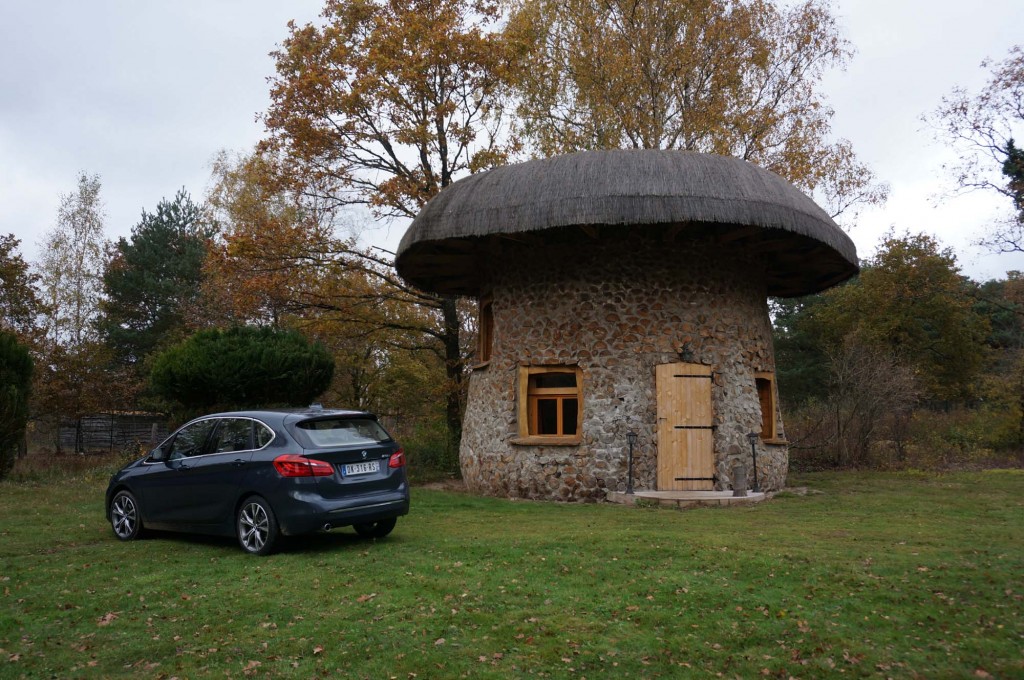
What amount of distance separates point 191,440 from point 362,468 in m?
2.22

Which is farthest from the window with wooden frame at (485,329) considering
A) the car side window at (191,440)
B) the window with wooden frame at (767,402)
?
the car side window at (191,440)

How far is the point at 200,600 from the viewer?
22.4 feet

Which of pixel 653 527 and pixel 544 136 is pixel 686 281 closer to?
pixel 653 527

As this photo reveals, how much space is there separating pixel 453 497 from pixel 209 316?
19.8m

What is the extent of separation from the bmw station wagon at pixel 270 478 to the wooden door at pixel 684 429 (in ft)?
20.1

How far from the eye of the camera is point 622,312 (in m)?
14.8

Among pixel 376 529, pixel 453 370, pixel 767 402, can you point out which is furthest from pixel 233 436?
pixel 453 370

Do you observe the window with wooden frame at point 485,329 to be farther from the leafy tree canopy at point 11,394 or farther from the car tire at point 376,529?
the leafy tree canopy at point 11,394

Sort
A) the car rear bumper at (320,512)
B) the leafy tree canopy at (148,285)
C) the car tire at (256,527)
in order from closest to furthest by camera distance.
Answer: the car rear bumper at (320,512), the car tire at (256,527), the leafy tree canopy at (148,285)

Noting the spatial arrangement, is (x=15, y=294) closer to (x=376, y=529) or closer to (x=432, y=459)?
(x=432, y=459)

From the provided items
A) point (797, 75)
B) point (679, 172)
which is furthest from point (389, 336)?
point (797, 75)

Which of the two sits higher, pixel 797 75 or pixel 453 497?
pixel 797 75

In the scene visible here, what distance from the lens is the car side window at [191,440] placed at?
950 cm

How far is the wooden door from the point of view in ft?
46.9
